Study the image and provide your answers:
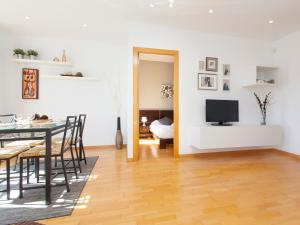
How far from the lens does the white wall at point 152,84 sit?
6.45m

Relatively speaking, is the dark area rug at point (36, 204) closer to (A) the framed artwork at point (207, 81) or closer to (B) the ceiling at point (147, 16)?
(B) the ceiling at point (147, 16)

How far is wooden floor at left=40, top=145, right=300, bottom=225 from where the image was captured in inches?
65.4

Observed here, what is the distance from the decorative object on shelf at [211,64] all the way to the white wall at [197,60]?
0.11 m

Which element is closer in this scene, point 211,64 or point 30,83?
point 211,64

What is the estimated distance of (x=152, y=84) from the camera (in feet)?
21.5

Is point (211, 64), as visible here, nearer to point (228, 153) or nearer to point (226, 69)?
point (226, 69)

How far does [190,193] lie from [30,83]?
4243 mm

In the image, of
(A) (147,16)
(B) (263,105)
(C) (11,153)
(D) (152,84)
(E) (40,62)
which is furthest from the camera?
(D) (152,84)

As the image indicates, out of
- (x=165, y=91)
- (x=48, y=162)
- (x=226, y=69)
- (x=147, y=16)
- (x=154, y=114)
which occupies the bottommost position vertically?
(x=48, y=162)

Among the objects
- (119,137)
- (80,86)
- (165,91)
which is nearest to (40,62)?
(80,86)

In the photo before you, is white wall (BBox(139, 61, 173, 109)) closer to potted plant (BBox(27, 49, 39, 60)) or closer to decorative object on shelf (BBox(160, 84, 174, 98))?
decorative object on shelf (BBox(160, 84, 174, 98))

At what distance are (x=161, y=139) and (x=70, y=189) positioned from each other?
8.77 ft

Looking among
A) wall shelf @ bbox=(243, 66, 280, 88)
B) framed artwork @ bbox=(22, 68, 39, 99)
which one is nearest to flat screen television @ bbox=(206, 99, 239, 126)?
wall shelf @ bbox=(243, 66, 280, 88)

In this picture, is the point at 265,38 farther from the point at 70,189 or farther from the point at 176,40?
the point at 70,189
